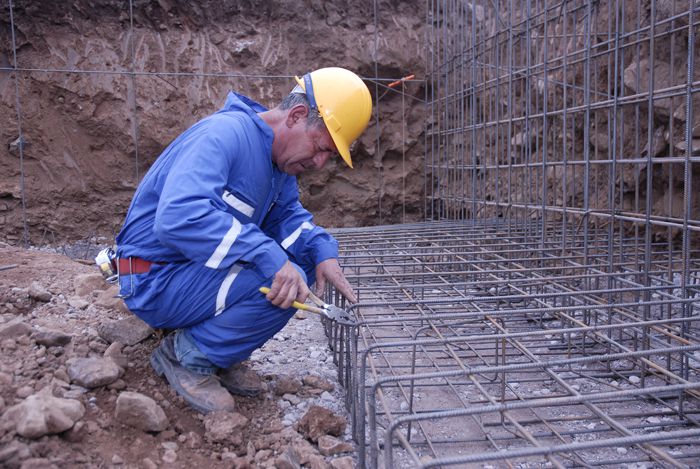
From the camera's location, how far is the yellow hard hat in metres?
2.37

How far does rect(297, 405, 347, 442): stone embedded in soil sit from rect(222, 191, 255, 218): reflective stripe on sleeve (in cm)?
77

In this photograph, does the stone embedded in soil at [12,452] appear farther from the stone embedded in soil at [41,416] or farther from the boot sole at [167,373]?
the boot sole at [167,373]

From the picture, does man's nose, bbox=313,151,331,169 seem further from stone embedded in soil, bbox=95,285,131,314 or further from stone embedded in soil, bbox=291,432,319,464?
stone embedded in soil, bbox=95,285,131,314

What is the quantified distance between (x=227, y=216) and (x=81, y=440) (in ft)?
2.63

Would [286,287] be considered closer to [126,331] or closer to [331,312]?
[331,312]

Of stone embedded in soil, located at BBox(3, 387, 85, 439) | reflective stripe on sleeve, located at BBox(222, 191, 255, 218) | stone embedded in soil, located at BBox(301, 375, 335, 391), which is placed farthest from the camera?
stone embedded in soil, located at BBox(301, 375, 335, 391)

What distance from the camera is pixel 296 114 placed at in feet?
7.83

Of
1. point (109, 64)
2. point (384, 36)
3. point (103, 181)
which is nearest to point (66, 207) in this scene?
point (103, 181)

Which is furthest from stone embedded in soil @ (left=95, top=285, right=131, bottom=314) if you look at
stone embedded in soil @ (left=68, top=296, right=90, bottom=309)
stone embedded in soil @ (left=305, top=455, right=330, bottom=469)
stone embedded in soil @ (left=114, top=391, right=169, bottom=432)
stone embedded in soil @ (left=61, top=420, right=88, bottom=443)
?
stone embedded in soil @ (left=305, top=455, right=330, bottom=469)

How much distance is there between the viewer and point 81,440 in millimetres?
1842

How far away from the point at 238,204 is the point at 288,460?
933mm

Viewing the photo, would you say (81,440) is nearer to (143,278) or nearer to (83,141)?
(143,278)

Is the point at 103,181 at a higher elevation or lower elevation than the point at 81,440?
higher

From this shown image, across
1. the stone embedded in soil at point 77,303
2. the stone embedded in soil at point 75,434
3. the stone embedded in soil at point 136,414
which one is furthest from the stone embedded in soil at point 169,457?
the stone embedded in soil at point 77,303
